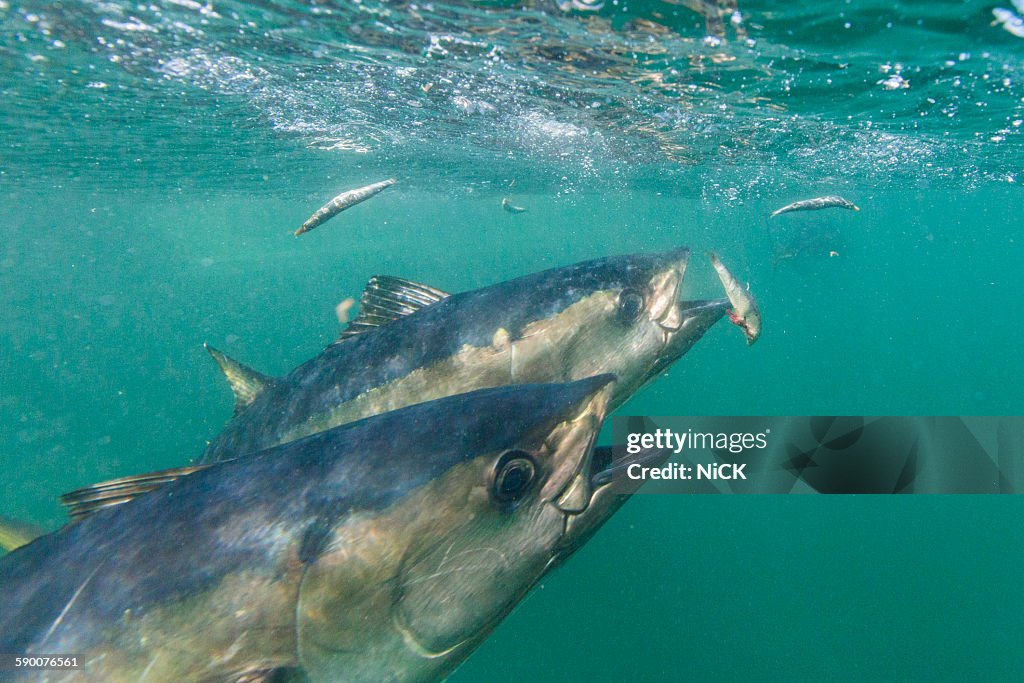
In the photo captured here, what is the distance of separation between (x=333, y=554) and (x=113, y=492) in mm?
1269

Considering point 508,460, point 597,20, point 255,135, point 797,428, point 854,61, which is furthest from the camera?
point 255,135

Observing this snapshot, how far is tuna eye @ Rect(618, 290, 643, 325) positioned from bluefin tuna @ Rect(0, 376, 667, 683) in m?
1.29

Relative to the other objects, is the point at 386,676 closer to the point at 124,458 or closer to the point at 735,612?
the point at 735,612

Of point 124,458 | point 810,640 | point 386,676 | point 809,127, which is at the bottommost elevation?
point 124,458

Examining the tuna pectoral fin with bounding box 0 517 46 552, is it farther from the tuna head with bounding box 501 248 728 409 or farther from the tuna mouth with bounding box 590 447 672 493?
the tuna mouth with bounding box 590 447 672 493

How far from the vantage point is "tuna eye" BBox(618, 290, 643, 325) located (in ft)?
11.6

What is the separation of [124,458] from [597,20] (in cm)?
2966

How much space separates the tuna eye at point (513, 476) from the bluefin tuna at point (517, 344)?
1310 mm

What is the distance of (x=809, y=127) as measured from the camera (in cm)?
1520

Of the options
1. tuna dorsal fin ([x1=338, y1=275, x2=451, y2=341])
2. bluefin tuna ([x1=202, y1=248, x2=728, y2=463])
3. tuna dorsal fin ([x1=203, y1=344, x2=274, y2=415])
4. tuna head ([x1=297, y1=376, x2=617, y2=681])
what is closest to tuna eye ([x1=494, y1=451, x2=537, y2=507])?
tuna head ([x1=297, y1=376, x2=617, y2=681])

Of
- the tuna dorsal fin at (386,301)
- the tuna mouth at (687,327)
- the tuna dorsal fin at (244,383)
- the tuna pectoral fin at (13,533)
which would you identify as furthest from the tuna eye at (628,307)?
the tuna pectoral fin at (13,533)

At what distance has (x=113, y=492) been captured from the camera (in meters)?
2.47

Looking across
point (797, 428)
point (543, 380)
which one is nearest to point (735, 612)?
point (797, 428)

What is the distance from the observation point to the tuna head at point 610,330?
352cm
